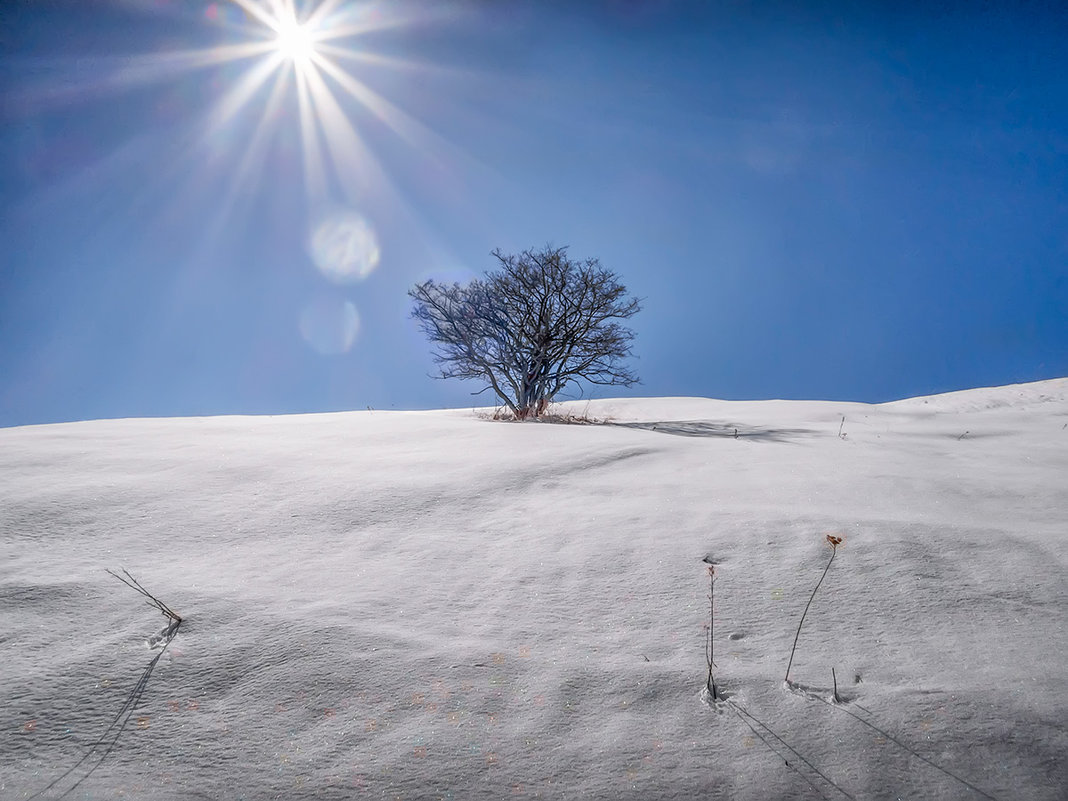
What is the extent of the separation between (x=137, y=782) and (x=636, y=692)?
37.8 inches

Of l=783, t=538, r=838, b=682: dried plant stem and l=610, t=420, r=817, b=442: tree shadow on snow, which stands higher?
l=610, t=420, r=817, b=442: tree shadow on snow

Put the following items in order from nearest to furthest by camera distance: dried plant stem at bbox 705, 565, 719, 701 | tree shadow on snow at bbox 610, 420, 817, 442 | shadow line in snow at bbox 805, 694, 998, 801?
shadow line in snow at bbox 805, 694, 998, 801 → dried plant stem at bbox 705, 565, 719, 701 → tree shadow on snow at bbox 610, 420, 817, 442

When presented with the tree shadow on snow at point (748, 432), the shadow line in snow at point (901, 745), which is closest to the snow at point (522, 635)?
the shadow line in snow at point (901, 745)

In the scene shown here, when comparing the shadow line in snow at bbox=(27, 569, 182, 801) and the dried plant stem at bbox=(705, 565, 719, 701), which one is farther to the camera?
the dried plant stem at bbox=(705, 565, 719, 701)

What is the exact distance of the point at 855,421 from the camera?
6.84 meters

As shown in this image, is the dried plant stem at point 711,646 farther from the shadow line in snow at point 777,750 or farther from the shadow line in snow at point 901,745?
the shadow line in snow at point 901,745

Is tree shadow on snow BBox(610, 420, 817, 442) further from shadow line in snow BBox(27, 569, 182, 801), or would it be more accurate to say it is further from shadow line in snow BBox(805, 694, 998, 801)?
shadow line in snow BBox(27, 569, 182, 801)

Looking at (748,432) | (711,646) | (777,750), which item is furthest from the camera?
(748,432)

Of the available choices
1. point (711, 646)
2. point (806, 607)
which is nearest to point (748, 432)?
point (806, 607)

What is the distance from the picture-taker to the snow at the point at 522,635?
3.22ft

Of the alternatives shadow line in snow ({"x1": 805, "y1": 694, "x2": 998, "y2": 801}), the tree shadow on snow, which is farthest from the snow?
the tree shadow on snow

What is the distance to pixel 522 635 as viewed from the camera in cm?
134

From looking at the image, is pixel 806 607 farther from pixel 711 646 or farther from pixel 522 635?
pixel 522 635

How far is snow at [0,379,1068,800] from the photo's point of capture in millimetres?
980
